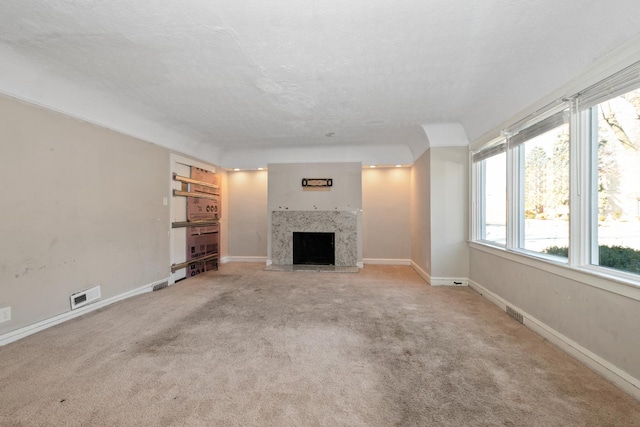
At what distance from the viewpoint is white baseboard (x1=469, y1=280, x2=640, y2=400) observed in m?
1.77

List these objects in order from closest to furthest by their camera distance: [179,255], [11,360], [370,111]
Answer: [11,360], [370,111], [179,255]

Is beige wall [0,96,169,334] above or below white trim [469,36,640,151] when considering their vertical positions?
below

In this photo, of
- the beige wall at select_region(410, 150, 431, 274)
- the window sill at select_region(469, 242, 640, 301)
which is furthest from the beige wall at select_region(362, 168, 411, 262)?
the window sill at select_region(469, 242, 640, 301)

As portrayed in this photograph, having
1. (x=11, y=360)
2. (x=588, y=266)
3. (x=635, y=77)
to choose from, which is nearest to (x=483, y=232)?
(x=588, y=266)

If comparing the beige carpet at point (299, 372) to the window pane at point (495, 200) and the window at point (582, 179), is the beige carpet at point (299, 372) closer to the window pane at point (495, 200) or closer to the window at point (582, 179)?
the window at point (582, 179)

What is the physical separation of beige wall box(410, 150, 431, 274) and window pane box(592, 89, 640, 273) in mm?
2506

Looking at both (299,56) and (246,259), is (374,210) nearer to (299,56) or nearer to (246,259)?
(246,259)

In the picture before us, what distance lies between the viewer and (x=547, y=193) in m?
2.77

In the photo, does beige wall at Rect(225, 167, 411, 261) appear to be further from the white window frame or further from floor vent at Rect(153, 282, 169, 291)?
floor vent at Rect(153, 282, 169, 291)

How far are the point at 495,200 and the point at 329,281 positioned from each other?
2887 mm

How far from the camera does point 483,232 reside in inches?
164

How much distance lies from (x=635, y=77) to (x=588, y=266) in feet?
4.63

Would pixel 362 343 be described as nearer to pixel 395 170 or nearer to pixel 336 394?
pixel 336 394

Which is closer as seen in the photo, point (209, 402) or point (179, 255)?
point (209, 402)
